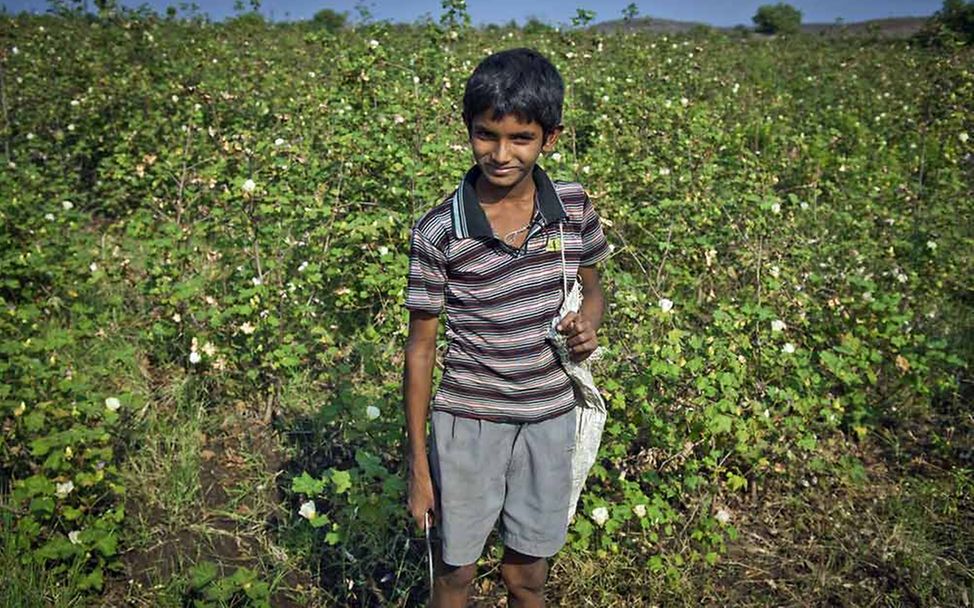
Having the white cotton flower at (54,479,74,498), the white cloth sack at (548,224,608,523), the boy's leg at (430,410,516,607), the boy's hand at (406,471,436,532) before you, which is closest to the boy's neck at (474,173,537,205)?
the white cloth sack at (548,224,608,523)

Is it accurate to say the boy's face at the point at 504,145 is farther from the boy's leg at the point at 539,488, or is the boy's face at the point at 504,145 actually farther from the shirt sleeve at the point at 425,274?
the boy's leg at the point at 539,488

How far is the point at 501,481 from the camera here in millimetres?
1766

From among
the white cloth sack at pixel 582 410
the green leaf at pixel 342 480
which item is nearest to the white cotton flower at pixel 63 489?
the green leaf at pixel 342 480

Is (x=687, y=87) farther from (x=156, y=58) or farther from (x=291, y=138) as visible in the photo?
(x=156, y=58)

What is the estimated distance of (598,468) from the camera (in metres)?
2.45

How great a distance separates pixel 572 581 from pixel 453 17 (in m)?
4.04

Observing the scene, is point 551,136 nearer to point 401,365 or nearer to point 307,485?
point 307,485

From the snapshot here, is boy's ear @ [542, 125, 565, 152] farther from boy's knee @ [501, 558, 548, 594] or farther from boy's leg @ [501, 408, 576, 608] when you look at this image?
boy's knee @ [501, 558, 548, 594]

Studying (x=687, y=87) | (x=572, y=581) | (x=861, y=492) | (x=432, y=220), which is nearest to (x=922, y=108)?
(x=687, y=87)

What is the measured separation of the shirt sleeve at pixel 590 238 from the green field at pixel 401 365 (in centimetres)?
71

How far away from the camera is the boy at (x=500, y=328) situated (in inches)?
61.6

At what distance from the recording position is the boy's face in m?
1.54

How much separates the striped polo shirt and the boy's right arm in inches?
1.8

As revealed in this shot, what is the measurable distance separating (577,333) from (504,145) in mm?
438
